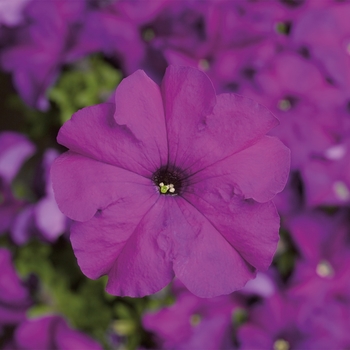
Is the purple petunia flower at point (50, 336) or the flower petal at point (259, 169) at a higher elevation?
the flower petal at point (259, 169)

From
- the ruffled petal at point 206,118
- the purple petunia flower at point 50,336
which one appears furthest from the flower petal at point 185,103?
the purple petunia flower at point 50,336

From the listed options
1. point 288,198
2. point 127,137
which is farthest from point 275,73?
point 127,137

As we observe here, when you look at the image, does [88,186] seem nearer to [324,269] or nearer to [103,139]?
[103,139]

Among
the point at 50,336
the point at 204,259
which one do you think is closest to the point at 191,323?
the point at 50,336

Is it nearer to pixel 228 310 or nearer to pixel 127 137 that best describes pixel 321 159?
pixel 228 310

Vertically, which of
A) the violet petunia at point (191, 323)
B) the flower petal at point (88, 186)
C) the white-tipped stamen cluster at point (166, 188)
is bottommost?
the violet petunia at point (191, 323)

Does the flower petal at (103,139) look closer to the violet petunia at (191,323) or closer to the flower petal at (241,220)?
the flower petal at (241,220)

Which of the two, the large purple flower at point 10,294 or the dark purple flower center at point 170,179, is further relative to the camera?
the large purple flower at point 10,294
